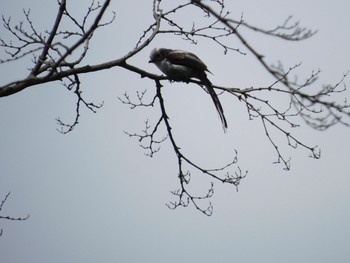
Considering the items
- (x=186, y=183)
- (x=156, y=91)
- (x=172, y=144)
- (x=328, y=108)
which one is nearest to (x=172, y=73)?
(x=156, y=91)

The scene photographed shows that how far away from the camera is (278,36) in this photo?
184 centimetres

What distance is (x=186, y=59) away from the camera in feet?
17.8

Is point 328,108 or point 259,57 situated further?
point 328,108

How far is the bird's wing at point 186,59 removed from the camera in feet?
17.6

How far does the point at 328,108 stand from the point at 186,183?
13.6 ft

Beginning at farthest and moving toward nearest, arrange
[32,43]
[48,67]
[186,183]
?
[186,183] → [32,43] → [48,67]

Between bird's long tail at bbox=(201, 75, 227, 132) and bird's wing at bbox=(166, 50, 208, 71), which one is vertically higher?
bird's wing at bbox=(166, 50, 208, 71)

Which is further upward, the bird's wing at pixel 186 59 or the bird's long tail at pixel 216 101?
the bird's wing at pixel 186 59

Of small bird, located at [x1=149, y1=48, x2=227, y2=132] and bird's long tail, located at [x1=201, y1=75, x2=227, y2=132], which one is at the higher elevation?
small bird, located at [x1=149, y1=48, x2=227, y2=132]

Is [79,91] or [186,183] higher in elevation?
[79,91]

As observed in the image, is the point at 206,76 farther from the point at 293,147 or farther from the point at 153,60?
the point at 293,147

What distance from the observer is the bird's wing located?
5363 millimetres

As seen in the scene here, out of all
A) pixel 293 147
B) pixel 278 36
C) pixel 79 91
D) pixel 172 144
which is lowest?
pixel 278 36

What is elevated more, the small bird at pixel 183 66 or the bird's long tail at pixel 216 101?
the small bird at pixel 183 66
